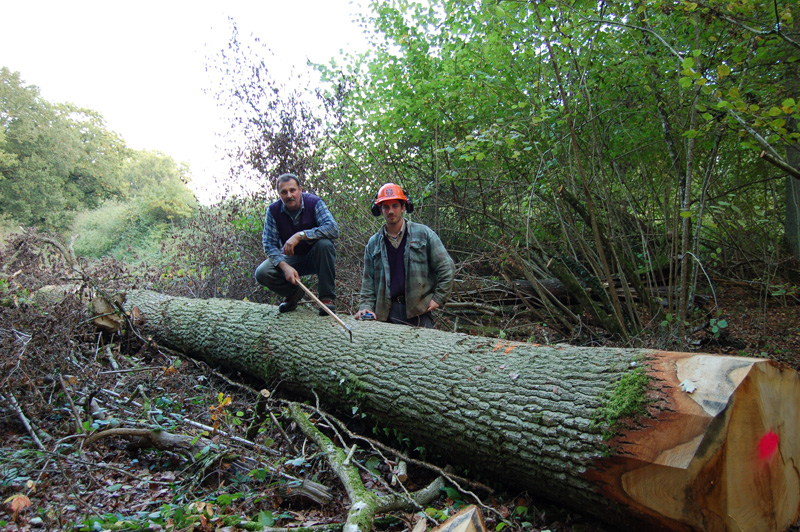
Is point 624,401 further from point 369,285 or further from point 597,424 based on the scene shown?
point 369,285

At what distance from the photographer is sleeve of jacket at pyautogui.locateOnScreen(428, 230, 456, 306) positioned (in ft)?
13.2

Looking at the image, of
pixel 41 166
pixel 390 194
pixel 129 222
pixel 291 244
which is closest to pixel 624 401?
pixel 390 194

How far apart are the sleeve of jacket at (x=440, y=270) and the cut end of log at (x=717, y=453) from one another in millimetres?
2269

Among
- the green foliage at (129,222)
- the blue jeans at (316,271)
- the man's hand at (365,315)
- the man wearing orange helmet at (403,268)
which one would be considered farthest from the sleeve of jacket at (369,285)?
the green foliage at (129,222)

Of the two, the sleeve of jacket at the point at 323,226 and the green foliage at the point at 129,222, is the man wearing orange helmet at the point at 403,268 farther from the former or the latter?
the green foliage at the point at 129,222

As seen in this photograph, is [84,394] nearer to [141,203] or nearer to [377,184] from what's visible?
[377,184]

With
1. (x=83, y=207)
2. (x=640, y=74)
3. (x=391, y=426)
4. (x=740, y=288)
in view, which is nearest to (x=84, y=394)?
(x=391, y=426)

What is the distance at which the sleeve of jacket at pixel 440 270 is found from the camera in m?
4.03

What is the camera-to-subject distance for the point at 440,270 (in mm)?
4066

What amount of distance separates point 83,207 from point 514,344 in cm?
2937

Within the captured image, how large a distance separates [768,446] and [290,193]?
151 inches

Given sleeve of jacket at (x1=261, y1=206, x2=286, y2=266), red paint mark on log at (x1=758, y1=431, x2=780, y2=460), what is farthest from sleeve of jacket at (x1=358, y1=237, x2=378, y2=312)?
red paint mark on log at (x1=758, y1=431, x2=780, y2=460)

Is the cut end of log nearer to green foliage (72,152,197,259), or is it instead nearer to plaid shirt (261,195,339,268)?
plaid shirt (261,195,339,268)

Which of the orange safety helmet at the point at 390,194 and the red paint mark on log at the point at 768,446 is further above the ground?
the orange safety helmet at the point at 390,194
